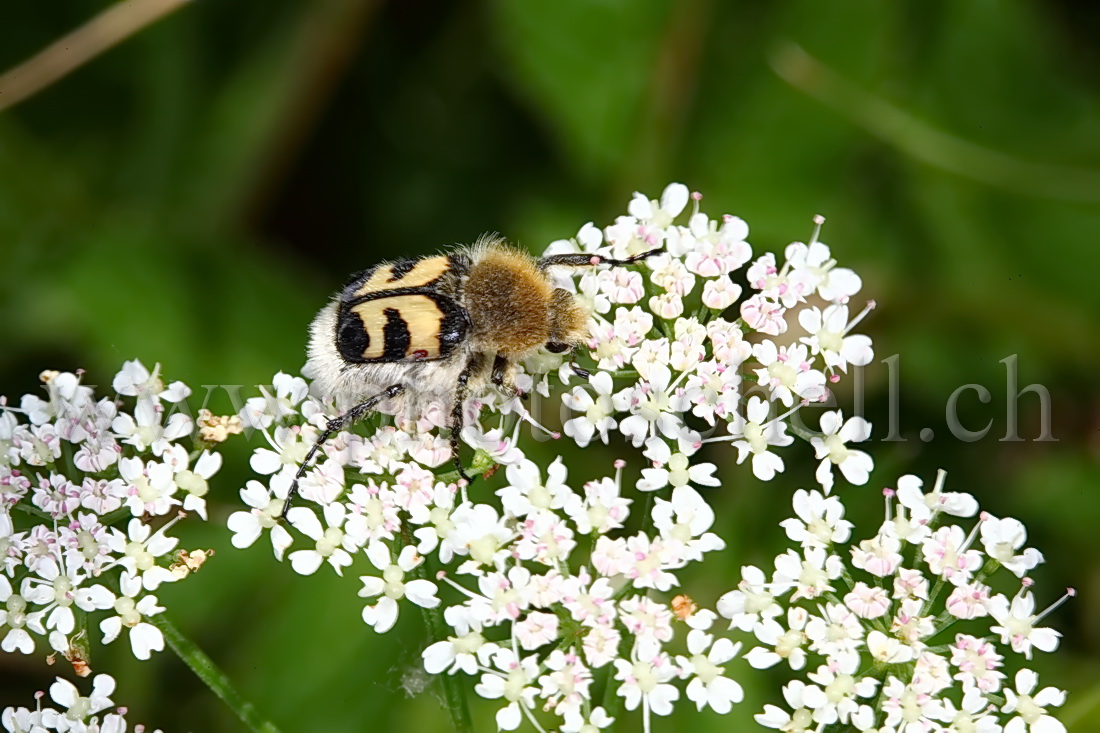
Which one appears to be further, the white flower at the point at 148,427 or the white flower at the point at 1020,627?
the white flower at the point at 148,427

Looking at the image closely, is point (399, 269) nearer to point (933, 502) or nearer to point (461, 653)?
point (461, 653)

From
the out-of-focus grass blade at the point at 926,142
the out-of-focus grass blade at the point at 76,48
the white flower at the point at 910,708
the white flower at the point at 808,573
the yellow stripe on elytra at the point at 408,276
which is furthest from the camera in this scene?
the out-of-focus grass blade at the point at 926,142

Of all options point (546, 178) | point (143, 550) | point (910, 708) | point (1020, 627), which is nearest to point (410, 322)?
point (143, 550)

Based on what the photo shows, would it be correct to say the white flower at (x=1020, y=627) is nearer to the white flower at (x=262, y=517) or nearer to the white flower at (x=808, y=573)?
the white flower at (x=808, y=573)

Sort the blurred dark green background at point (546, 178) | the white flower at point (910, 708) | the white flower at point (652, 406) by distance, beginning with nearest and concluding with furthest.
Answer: the white flower at point (910, 708)
the white flower at point (652, 406)
the blurred dark green background at point (546, 178)

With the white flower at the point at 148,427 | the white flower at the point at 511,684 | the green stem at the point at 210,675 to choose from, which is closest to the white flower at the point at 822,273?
the white flower at the point at 511,684

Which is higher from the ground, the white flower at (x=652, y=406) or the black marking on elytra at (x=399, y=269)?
the black marking on elytra at (x=399, y=269)

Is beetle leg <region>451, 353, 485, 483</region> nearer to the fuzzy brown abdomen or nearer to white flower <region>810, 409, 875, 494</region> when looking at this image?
the fuzzy brown abdomen
